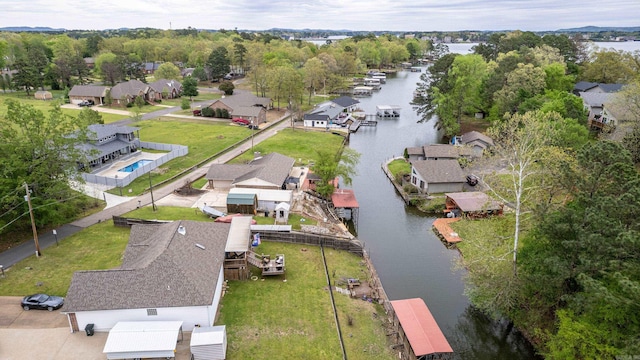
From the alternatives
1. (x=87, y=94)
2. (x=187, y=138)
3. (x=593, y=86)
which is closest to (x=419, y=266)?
(x=187, y=138)

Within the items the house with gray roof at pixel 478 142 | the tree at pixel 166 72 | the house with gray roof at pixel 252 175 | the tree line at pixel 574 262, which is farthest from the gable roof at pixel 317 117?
the tree at pixel 166 72

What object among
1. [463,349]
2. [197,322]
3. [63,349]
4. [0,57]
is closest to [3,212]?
[63,349]

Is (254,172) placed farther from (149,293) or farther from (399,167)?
(149,293)

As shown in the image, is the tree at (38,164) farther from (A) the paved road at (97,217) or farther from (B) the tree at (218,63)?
(B) the tree at (218,63)

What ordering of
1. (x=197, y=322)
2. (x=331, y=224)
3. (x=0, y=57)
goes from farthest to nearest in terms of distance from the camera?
1. (x=0, y=57)
2. (x=331, y=224)
3. (x=197, y=322)

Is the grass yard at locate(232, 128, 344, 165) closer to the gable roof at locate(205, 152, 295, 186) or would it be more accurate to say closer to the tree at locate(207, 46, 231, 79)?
the gable roof at locate(205, 152, 295, 186)

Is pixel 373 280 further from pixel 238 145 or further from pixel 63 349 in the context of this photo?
pixel 238 145
